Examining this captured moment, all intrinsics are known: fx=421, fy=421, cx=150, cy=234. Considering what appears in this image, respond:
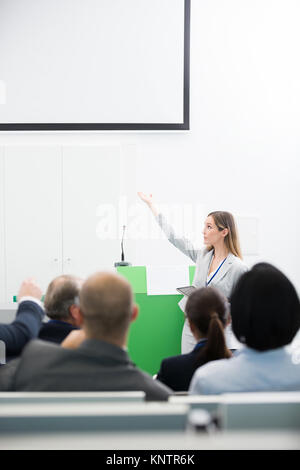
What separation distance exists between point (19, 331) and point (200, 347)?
0.63 metres

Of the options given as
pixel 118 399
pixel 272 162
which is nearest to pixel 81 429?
pixel 118 399

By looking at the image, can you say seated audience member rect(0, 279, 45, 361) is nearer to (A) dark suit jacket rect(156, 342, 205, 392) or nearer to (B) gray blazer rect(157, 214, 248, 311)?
(A) dark suit jacket rect(156, 342, 205, 392)

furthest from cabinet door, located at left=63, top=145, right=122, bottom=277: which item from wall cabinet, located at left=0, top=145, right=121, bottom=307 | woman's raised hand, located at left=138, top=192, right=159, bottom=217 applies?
woman's raised hand, located at left=138, top=192, right=159, bottom=217

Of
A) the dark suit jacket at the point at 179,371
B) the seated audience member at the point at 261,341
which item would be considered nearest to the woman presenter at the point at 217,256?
the dark suit jacket at the point at 179,371

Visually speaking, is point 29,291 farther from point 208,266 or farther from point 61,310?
point 208,266

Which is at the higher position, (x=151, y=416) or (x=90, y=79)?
(x=90, y=79)

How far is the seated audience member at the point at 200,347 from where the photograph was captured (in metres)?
1.48

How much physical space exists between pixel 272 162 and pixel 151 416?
4.01 m

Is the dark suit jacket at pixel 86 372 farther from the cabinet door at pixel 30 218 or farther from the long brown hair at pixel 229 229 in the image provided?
the cabinet door at pixel 30 218

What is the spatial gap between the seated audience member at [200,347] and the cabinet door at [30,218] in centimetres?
259

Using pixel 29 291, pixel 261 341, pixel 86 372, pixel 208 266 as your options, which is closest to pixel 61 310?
pixel 29 291

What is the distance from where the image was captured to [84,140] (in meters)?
4.30

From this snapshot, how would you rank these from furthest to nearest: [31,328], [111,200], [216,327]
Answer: [111,200]
[216,327]
[31,328]
